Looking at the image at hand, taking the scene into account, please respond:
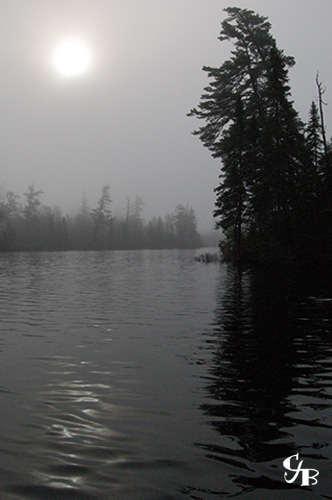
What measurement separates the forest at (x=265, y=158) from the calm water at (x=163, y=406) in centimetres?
2529

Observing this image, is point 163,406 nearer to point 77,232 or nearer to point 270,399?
point 270,399

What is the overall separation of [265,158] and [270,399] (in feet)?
112

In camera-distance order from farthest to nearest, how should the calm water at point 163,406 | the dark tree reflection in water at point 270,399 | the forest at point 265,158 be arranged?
the forest at point 265,158 < the dark tree reflection in water at point 270,399 < the calm water at point 163,406

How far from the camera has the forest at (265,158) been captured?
36156 mm

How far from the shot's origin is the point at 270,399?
237 inches

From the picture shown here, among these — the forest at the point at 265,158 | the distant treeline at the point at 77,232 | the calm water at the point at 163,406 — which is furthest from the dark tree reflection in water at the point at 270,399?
the distant treeline at the point at 77,232

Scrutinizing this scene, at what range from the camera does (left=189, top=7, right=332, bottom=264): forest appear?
36.2m

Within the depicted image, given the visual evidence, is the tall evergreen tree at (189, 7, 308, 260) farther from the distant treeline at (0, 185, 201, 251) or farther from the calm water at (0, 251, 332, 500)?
the distant treeline at (0, 185, 201, 251)

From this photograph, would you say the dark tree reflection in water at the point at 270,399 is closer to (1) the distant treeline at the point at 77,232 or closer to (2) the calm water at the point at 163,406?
(2) the calm water at the point at 163,406

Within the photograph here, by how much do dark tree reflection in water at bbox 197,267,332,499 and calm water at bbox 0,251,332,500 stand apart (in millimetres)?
20

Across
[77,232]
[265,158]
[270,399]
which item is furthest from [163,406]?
[77,232]

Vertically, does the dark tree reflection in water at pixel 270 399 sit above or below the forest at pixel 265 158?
below

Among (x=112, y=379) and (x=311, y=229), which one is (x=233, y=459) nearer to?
(x=112, y=379)

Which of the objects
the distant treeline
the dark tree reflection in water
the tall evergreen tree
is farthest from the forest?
the distant treeline
